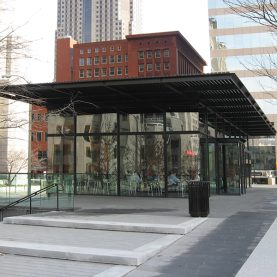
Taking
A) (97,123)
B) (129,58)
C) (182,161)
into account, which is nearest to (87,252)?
(182,161)

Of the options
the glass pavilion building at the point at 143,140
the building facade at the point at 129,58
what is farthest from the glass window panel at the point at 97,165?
the building facade at the point at 129,58

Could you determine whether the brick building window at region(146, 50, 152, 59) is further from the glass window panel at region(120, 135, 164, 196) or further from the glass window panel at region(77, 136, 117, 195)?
the glass window panel at region(120, 135, 164, 196)

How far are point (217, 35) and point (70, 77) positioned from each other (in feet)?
230

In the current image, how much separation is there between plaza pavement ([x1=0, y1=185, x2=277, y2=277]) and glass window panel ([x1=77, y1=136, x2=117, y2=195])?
8495mm

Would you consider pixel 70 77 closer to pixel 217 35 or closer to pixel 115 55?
pixel 115 55

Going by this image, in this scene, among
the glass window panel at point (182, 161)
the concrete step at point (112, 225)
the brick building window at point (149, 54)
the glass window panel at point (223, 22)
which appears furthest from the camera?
the brick building window at point (149, 54)

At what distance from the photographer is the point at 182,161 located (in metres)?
21.6

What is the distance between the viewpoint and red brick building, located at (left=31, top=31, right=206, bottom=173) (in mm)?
122688

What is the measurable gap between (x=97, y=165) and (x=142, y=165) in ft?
8.30

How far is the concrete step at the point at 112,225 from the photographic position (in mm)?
10812

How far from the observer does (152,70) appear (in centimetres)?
12506

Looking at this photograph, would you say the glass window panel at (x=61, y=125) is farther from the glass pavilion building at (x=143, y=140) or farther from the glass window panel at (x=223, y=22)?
the glass window panel at (x=223, y=22)

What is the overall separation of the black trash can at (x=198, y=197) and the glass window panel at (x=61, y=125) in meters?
12.4

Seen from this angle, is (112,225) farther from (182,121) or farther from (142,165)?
(182,121)
